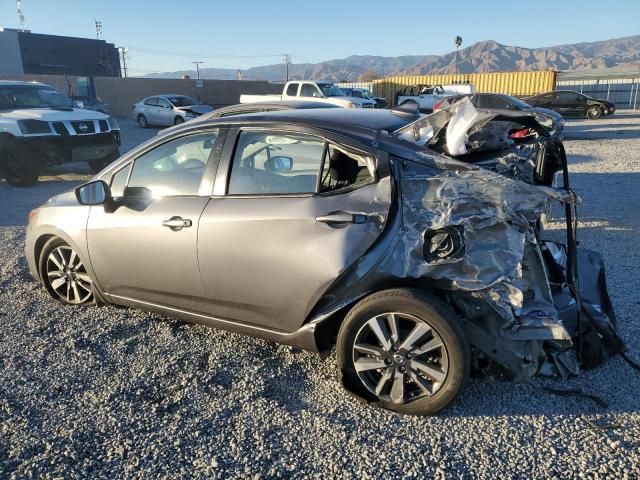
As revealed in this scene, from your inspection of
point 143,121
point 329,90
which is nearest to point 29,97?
point 329,90

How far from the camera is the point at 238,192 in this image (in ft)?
10.7

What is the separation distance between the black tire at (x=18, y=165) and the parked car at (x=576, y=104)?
23.5m

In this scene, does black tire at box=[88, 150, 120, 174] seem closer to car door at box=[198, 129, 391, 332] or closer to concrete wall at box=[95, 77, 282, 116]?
car door at box=[198, 129, 391, 332]

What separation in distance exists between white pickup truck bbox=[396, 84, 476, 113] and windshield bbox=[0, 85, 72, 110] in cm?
1782

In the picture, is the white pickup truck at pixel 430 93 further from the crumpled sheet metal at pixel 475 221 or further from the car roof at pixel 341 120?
the crumpled sheet metal at pixel 475 221

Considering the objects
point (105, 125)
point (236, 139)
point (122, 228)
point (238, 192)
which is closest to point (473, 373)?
point (238, 192)

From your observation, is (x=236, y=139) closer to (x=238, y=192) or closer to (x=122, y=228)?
(x=238, y=192)

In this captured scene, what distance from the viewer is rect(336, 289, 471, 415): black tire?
8.82 feet

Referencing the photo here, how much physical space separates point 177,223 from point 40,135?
768 cm

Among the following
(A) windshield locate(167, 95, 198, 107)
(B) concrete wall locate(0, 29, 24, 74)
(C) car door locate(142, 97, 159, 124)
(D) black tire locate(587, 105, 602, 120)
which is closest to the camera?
(A) windshield locate(167, 95, 198, 107)

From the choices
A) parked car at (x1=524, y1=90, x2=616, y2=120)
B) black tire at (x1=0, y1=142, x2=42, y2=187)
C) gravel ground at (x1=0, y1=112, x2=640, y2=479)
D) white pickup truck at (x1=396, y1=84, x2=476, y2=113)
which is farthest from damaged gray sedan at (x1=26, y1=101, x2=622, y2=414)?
parked car at (x1=524, y1=90, x2=616, y2=120)

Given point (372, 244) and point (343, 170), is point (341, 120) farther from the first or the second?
point (372, 244)

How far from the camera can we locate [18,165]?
9703mm

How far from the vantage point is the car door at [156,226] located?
338cm
